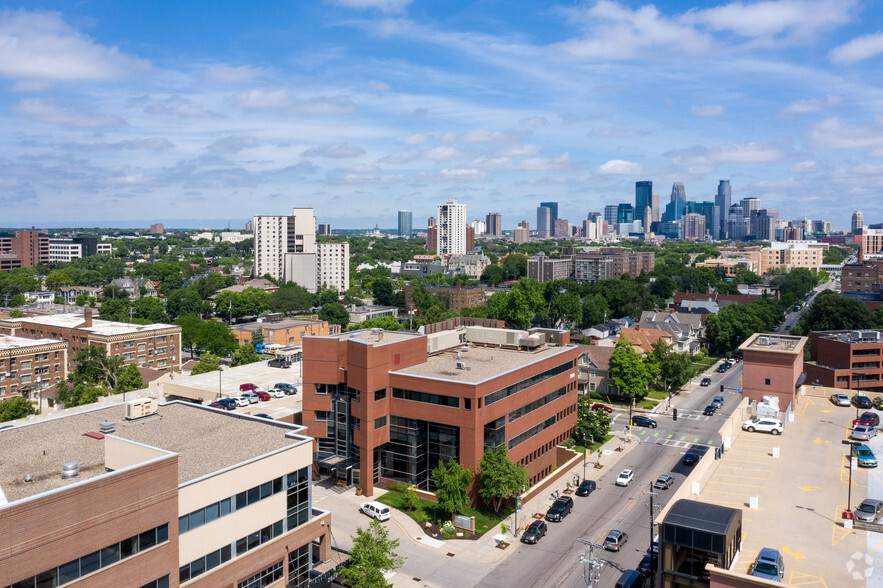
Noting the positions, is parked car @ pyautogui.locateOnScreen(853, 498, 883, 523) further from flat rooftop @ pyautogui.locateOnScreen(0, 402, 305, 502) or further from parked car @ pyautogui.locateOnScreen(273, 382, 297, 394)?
parked car @ pyautogui.locateOnScreen(273, 382, 297, 394)

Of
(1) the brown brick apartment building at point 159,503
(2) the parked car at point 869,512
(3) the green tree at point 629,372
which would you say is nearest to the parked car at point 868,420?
(2) the parked car at point 869,512

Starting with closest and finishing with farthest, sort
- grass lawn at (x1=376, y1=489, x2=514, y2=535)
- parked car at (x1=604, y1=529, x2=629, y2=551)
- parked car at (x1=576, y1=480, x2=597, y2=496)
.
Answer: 1. parked car at (x1=604, y1=529, x2=629, y2=551)
2. grass lawn at (x1=376, y1=489, x2=514, y2=535)
3. parked car at (x1=576, y1=480, x2=597, y2=496)

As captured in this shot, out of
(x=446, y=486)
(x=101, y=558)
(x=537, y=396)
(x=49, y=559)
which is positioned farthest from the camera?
(x=537, y=396)

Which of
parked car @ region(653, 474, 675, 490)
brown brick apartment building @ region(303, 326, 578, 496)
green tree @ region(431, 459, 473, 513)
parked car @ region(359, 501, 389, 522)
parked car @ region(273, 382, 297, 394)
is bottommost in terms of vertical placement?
parked car @ region(653, 474, 675, 490)

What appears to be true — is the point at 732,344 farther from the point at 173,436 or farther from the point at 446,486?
the point at 173,436

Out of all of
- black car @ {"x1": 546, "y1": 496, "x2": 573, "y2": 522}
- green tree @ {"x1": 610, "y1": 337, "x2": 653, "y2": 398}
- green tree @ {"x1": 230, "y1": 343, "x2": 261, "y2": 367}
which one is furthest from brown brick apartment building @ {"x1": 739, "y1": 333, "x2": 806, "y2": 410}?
green tree @ {"x1": 230, "y1": 343, "x2": 261, "y2": 367}

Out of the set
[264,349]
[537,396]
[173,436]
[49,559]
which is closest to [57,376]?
[264,349]
